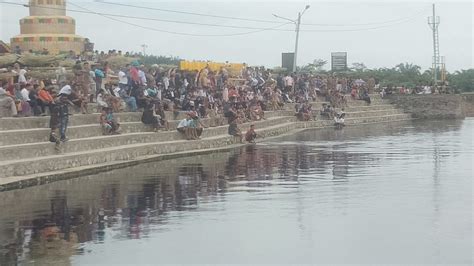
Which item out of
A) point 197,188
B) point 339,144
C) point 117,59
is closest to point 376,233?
point 197,188

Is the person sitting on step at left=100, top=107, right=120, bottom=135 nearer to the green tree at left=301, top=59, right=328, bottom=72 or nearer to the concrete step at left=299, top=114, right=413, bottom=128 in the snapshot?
the concrete step at left=299, top=114, right=413, bottom=128

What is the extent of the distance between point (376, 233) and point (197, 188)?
5538 mm

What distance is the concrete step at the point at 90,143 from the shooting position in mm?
16531

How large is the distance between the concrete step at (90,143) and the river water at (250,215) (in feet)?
5.02

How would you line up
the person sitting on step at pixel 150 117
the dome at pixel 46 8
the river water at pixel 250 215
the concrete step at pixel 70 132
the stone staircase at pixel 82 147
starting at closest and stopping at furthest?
the river water at pixel 250 215 → the stone staircase at pixel 82 147 → the concrete step at pixel 70 132 → the person sitting on step at pixel 150 117 → the dome at pixel 46 8


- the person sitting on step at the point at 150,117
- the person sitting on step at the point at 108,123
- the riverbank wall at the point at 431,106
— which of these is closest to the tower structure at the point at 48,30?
the person sitting on step at the point at 150,117

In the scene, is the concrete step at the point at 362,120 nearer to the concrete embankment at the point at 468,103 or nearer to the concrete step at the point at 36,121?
the concrete embankment at the point at 468,103

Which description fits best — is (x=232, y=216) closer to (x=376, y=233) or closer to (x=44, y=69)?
(x=376, y=233)

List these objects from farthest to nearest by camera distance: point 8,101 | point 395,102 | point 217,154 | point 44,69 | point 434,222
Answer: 1. point 395,102
2. point 44,69
3. point 217,154
4. point 8,101
5. point 434,222

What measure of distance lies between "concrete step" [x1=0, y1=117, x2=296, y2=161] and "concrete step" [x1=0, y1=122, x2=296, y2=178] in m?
0.28

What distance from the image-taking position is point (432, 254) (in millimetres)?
8383

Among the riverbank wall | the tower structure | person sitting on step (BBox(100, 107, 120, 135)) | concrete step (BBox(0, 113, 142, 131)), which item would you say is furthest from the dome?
the riverbank wall

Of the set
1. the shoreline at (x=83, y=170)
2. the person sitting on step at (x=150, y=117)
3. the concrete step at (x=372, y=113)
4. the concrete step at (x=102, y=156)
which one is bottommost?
the shoreline at (x=83, y=170)

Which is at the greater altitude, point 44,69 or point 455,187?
point 44,69
